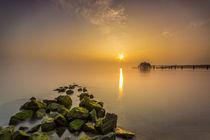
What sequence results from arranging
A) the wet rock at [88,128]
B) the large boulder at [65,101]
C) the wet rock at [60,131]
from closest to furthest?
1. the wet rock at [60,131]
2. the wet rock at [88,128]
3. the large boulder at [65,101]

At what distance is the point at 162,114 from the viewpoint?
9625 mm

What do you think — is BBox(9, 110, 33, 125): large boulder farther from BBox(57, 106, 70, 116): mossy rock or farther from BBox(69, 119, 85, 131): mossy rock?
BBox(69, 119, 85, 131): mossy rock

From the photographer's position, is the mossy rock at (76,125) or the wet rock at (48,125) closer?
the wet rock at (48,125)

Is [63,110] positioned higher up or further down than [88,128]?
higher up

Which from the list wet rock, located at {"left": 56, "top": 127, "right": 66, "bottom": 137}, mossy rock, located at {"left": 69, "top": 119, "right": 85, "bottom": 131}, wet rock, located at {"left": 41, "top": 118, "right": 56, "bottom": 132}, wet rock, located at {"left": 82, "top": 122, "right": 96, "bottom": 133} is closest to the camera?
wet rock, located at {"left": 56, "top": 127, "right": 66, "bottom": 137}

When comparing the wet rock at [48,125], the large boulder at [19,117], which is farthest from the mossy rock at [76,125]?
the large boulder at [19,117]

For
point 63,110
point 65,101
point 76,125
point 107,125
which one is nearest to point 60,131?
point 76,125

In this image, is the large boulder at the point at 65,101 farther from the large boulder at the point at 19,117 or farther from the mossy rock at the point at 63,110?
the large boulder at the point at 19,117

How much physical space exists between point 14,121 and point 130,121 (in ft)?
27.2

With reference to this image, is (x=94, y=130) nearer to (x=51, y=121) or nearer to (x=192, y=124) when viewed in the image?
(x=51, y=121)

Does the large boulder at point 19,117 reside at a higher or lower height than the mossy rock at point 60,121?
lower

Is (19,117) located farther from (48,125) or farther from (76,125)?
(76,125)

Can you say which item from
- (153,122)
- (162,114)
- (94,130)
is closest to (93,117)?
(94,130)

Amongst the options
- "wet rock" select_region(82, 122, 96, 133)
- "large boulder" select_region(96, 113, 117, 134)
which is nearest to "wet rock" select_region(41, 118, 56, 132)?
"wet rock" select_region(82, 122, 96, 133)
